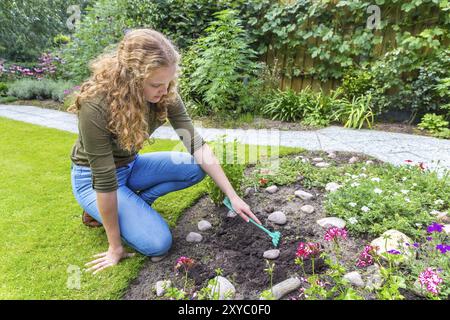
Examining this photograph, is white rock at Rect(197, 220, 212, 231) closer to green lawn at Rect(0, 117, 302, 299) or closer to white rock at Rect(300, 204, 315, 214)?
green lawn at Rect(0, 117, 302, 299)

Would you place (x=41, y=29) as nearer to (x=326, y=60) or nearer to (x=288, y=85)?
(x=288, y=85)

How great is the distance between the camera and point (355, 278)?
63.4 inches

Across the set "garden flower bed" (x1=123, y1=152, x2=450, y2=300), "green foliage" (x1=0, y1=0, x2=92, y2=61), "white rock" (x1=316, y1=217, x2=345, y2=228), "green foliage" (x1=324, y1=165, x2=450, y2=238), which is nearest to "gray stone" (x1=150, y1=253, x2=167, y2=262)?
"garden flower bed" (x1=123, y1=152, x2=450, y2=300)

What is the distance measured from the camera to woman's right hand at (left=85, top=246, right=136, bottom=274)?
1832mm

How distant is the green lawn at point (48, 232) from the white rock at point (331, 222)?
926mm

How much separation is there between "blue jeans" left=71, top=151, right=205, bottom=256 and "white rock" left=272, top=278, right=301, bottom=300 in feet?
2.11

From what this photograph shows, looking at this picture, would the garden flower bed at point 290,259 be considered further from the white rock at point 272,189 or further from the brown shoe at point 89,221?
the brown shoe at point 89,221

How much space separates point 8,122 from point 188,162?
392 cm

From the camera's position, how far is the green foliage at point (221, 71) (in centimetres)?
480

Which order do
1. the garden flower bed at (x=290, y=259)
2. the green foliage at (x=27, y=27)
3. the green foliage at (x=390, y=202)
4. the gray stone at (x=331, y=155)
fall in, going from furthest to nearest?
the green foliage at (x=27, y=27), the gray stone at (x=331, y=155), the green foliage at (x=390, y=202), the garden flower bed at (x=290, y=259)

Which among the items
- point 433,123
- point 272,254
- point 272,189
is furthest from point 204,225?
point 433,123

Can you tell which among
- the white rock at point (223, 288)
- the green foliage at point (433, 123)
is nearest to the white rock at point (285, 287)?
the white rock at point (223, 288)
